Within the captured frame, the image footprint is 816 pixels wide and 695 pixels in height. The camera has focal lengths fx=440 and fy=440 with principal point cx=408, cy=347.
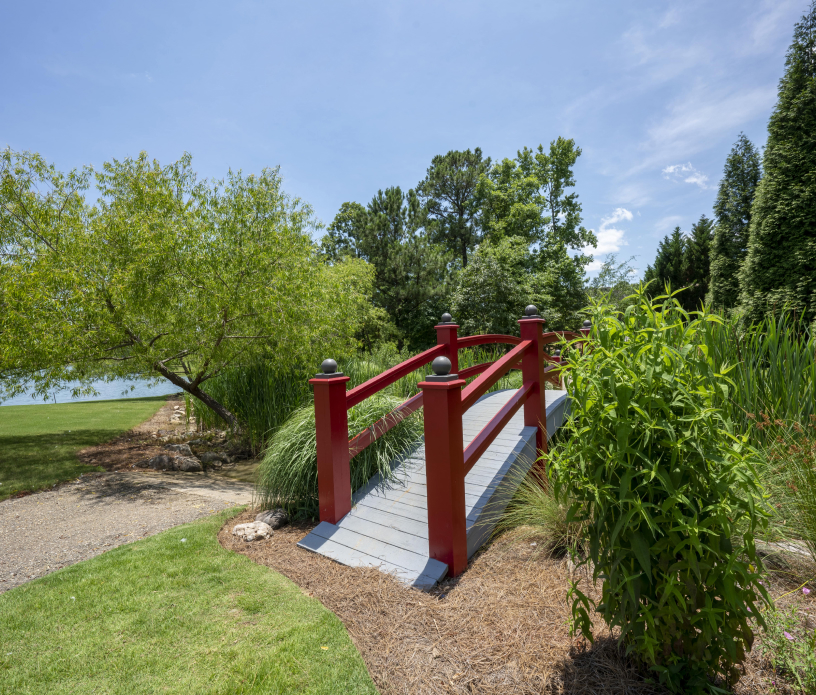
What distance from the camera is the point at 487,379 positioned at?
11.9 feet

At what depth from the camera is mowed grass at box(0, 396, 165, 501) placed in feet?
22.1

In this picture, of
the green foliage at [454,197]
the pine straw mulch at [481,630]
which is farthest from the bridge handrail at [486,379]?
the green foliage at [454,197]

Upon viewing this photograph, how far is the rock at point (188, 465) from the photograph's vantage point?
756cm

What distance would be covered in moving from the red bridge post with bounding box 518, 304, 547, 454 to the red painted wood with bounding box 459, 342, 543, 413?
155mm

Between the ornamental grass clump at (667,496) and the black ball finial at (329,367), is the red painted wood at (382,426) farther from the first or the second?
the ornamental grass clump at (667,496)

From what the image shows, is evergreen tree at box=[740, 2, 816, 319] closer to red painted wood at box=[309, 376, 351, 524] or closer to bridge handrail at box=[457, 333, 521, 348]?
bridge handrail at box=[457, 333, 521, 348]

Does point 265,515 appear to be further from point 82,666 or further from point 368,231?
point 368,231

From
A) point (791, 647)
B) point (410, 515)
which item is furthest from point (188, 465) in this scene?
point (791, 647)

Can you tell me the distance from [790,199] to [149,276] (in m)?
14.8

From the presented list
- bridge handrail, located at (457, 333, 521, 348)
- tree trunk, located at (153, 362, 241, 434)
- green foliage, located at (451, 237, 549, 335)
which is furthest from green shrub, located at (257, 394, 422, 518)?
green foliage, located at (451, 237, 549, 335)

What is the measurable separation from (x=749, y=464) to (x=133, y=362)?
8.95 m

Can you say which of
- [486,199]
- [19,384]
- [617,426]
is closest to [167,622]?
[617,426]

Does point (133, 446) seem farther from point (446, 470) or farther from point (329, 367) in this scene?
point (446, 470)

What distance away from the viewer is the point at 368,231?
1991 cm
